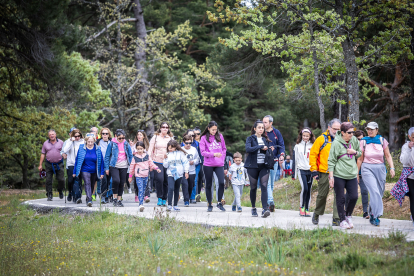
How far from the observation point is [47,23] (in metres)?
14.5

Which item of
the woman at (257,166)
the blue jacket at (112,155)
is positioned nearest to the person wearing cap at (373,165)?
the woman at (257,166)

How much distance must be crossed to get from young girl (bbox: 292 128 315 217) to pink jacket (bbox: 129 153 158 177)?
3869mm

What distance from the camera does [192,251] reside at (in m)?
6.69

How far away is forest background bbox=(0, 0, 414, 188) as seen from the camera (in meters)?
13.6

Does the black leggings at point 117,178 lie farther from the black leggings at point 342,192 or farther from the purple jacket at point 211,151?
the black leggings at point 342,192

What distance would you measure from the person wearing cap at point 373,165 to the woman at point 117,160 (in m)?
6.49

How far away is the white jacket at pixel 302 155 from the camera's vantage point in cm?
967

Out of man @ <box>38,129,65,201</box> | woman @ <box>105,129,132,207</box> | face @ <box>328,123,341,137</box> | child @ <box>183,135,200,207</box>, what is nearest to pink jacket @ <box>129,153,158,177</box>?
woman @ <box>105,129,132,207</box>

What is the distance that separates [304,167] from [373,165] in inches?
73.8

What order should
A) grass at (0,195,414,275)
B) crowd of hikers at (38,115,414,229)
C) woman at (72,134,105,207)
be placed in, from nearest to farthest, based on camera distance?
1. grass at (0,195,414,275)
2. crowd of hikers at (38,115,414,229)
3. woman at (72,134,105,207)

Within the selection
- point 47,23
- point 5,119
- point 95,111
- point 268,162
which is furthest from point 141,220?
point 95,111

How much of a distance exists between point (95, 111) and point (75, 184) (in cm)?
1298

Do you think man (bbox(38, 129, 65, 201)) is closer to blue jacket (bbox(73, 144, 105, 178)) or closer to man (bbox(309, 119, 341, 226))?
blue jacket (bbox(73, 144, 105, 178))

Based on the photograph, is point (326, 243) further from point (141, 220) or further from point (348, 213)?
point (141, 220)
